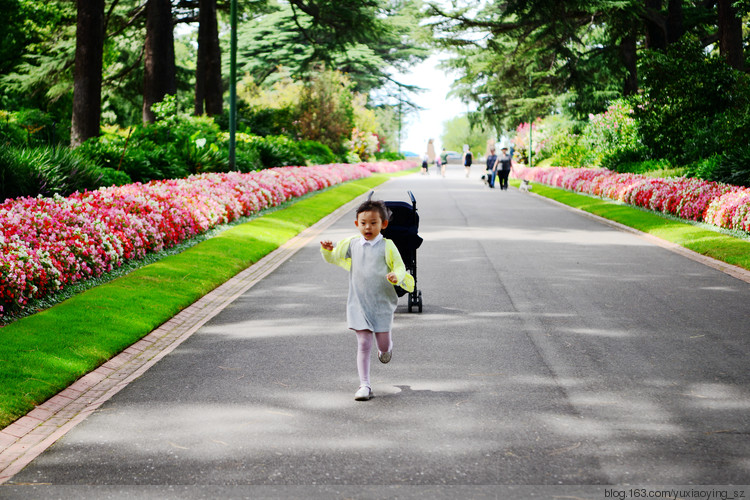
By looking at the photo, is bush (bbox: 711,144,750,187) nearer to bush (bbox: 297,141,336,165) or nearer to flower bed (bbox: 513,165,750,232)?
flower bed (bbox: 513,165,750,232)

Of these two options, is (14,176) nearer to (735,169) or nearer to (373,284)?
(373,284)

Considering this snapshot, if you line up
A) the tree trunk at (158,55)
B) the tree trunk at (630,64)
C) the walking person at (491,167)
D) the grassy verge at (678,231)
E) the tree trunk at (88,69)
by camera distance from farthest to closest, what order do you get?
1. the walking person at (491,167)
2. the tree trunk at (630,64)
3. the tree trunk at (158,55)
4. the tree trunk at (88,69)
5. the grassy verge at (678,231)

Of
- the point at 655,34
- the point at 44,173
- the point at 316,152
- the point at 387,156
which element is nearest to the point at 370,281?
the point at 44,173

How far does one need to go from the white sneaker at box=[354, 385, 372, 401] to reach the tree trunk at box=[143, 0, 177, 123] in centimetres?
2546

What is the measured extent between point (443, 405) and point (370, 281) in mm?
1065

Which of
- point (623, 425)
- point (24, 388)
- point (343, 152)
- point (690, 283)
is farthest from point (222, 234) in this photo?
point (343, 152)

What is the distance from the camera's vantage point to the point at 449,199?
30750 millimetres

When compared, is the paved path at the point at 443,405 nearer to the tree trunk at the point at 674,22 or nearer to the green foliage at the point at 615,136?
the tree trunk at the point at 674,22

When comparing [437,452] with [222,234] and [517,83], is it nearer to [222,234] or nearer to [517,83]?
[222,234]

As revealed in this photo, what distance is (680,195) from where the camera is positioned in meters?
21.3

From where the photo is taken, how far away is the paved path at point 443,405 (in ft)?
14.7

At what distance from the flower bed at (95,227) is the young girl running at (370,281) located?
4.33 meters

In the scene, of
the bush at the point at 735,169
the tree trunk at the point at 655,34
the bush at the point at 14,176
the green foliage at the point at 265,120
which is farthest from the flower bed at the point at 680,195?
the green foliage at the point at 265,120

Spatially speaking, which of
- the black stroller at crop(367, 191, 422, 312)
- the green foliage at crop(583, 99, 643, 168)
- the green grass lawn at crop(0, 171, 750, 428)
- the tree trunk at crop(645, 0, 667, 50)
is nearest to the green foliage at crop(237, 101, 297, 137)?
the green foliage at crop(583, 99, 643, 168)
